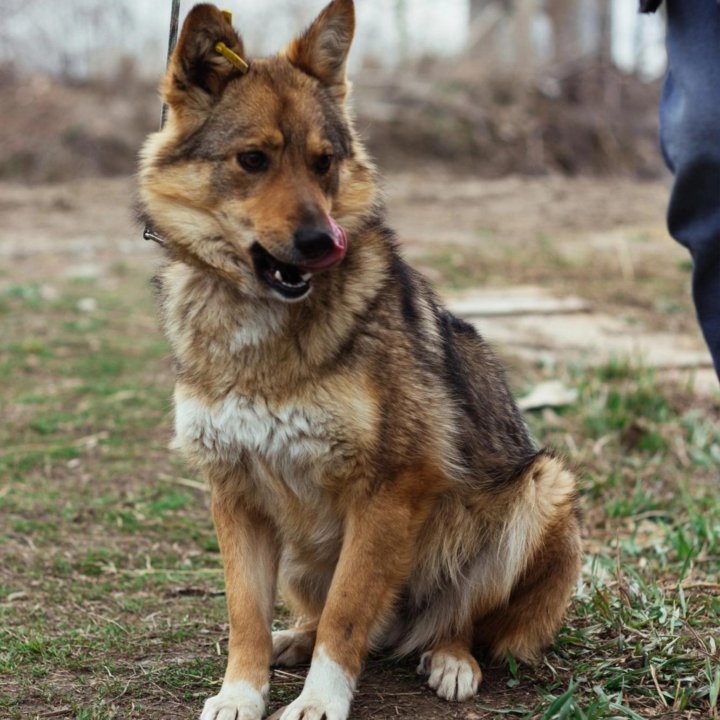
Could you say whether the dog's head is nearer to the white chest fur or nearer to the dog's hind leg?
the white chest fur

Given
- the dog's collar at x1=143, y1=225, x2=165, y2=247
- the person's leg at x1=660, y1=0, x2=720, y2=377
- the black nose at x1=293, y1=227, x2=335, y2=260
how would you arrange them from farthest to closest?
the person's leg at x1=660, y1=0, x2=720, y2=377 → the dog's collar at x1=143, y1=225, x2=165, y2=247 → the black nose at x1=293, y1=227, x2=335, y2=260

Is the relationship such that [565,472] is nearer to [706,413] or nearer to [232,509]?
[232,509]

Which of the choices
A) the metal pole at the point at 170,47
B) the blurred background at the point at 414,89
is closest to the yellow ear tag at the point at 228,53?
the metal pole at the point at 170,47

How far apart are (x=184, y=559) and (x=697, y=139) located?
260 centimetres

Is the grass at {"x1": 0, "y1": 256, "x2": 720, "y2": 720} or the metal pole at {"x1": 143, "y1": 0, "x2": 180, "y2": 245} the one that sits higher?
the metal pole at {"x1": 143, "y1": 0, "x2": 180, "y2": 245}

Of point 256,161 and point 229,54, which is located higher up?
point 229,54

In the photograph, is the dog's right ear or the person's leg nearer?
the dog's right ear

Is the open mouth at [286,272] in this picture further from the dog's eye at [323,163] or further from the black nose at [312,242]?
the dog's eye at [323,163]

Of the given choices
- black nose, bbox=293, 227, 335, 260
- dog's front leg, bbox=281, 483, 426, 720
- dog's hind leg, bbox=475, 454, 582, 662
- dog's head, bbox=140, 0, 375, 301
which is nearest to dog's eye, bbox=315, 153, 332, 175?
dog's head, bbox=140, 0, 375, 301

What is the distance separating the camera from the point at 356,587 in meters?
2.99

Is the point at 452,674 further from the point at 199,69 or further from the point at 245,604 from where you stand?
the point at 199,69

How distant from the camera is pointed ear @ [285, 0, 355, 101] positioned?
128 inches

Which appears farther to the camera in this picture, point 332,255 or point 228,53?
point 228,53

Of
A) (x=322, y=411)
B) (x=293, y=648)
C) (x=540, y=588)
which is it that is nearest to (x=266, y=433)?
(x=322, y=411)
